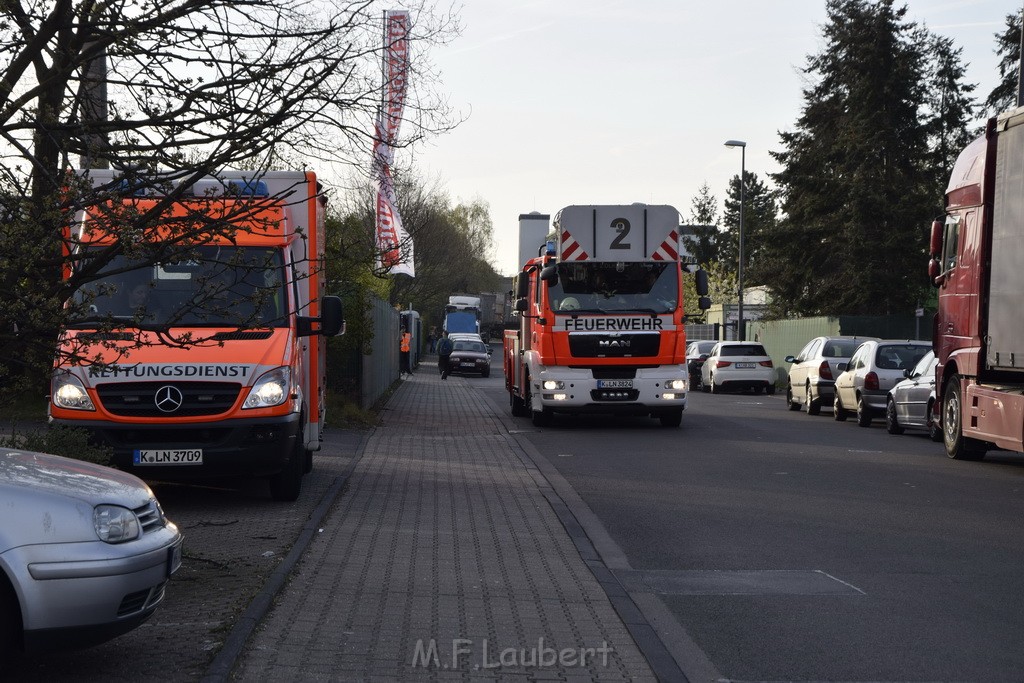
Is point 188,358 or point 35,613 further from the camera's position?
point 188,358

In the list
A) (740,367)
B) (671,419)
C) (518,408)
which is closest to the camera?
(671,419)

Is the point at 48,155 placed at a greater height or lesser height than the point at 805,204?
lesser

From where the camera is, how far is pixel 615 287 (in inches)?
853

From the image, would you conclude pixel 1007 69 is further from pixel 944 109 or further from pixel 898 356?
pixel 898 356

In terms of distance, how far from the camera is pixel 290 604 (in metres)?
7.13

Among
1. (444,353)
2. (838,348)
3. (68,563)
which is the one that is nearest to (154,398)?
(68,563)

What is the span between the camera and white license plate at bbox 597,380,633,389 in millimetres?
21406

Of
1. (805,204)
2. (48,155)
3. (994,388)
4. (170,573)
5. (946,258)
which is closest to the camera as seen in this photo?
(170,573)

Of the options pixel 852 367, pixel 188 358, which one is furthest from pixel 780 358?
pixel 188 358

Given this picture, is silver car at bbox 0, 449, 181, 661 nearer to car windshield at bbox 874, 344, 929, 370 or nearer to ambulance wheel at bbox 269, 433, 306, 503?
ambulance wheel at bbox 269, 433, 306, 503

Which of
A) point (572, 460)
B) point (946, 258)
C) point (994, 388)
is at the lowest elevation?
point (572, 460)

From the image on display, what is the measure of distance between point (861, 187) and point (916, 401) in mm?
29151

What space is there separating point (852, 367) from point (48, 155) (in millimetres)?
19256

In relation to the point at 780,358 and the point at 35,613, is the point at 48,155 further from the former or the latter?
the point at 780,358
